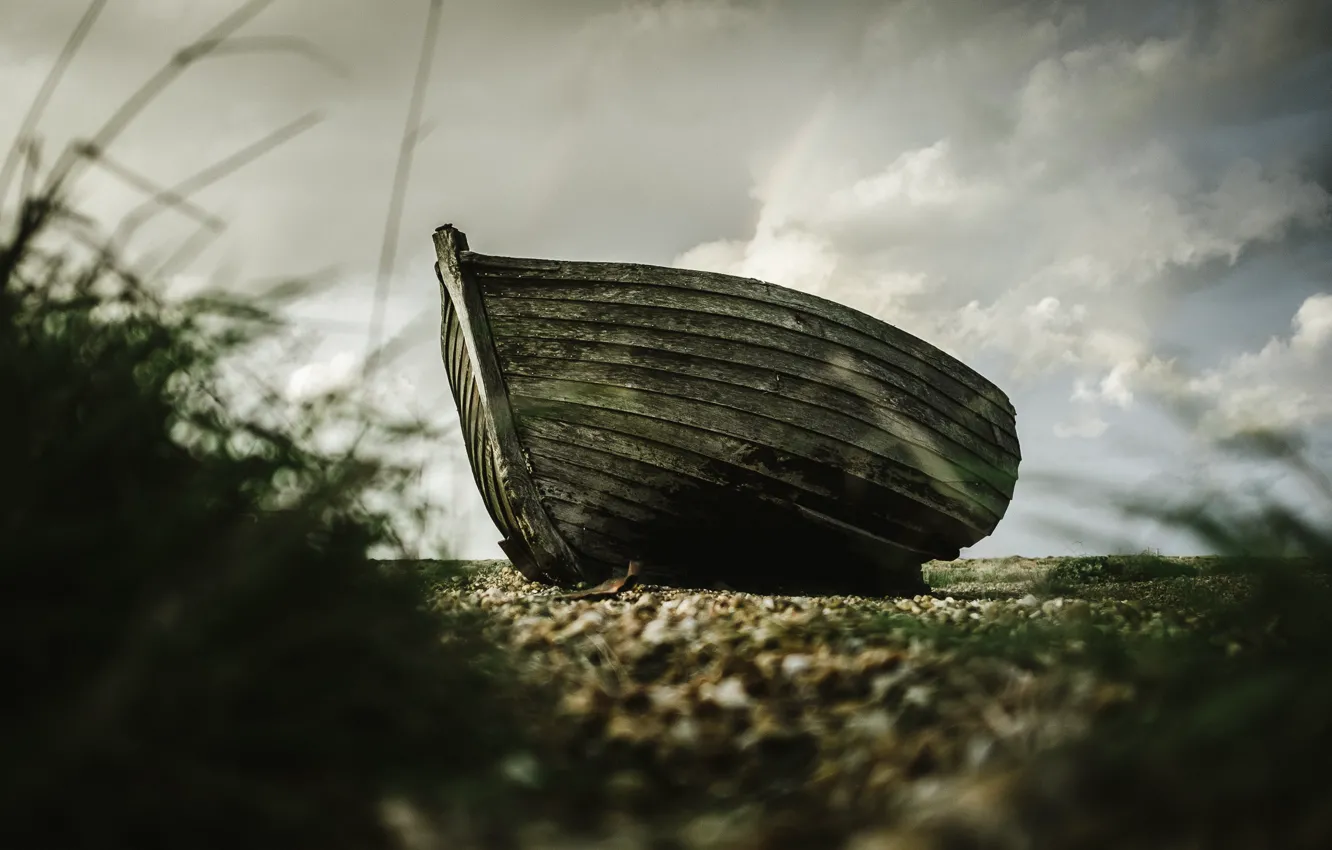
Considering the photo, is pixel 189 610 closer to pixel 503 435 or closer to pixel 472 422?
pixel 503 435

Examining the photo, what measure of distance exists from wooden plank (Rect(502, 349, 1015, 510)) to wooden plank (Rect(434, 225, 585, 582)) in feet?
0.55

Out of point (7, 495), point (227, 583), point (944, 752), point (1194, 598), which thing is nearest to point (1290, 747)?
point (944, 752)

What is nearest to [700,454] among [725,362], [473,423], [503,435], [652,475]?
[652,475]

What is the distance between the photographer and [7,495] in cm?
142

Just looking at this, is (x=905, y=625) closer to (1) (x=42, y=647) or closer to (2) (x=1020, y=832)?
(2) (x=1020, y=832)

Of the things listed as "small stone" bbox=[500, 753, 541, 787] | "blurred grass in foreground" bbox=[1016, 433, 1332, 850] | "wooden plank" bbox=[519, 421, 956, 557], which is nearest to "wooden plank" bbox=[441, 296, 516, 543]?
"wooden plank" bbox=[519, 421, 956, 557]

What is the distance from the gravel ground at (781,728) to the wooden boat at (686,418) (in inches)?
103

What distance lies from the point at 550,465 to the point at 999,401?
13.0 feet

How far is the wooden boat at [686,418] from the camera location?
18.7 ft

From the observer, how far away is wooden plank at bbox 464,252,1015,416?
18.6 feet

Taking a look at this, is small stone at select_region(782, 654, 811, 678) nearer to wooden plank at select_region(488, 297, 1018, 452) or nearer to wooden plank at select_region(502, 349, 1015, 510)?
wooden plank at select_region(502, 349, 1015, 510)

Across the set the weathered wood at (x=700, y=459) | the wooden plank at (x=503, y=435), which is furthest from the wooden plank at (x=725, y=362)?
the weathered wood at (x=700, y=459)

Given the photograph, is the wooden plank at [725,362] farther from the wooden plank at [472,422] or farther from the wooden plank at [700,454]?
the wooden plank at [472,422]

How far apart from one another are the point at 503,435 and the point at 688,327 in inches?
58.4
